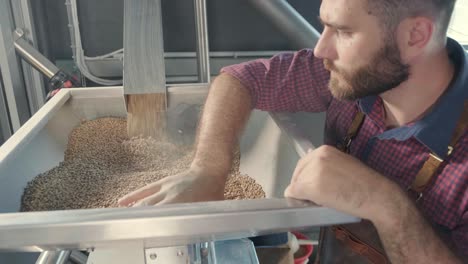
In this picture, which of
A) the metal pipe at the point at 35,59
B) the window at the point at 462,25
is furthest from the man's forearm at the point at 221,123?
the window at the point at 462,25

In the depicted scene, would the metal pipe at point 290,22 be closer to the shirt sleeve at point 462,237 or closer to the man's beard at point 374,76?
the man's beard at point 374,76

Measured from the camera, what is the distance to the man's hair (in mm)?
776

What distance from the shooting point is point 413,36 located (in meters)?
0.82

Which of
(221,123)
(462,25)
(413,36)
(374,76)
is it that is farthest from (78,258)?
(462,25)

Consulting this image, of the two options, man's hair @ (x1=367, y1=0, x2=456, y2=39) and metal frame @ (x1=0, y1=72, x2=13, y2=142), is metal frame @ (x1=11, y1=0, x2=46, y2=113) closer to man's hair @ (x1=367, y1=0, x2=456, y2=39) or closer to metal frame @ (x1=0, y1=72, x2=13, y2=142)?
metal frame @ (x1=0, y1=72, x2=13, y2=142)

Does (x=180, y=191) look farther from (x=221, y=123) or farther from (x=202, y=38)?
(x=202, y=38)

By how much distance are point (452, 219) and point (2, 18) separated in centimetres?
178

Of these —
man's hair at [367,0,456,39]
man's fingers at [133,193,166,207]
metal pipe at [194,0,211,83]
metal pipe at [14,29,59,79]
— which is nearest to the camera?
man's fingers at [133,193,166,207]

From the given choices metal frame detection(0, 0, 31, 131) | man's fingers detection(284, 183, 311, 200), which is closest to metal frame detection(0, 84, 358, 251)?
man's fingers detection(284, 183, 311, 200)

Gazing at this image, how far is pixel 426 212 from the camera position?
0.85 metres

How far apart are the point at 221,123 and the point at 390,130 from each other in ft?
1.30

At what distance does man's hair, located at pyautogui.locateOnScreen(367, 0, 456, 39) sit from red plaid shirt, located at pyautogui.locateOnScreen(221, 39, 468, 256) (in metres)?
0.15

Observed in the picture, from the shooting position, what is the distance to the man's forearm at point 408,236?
701 millimetres

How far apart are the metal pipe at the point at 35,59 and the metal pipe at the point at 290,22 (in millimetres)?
897
